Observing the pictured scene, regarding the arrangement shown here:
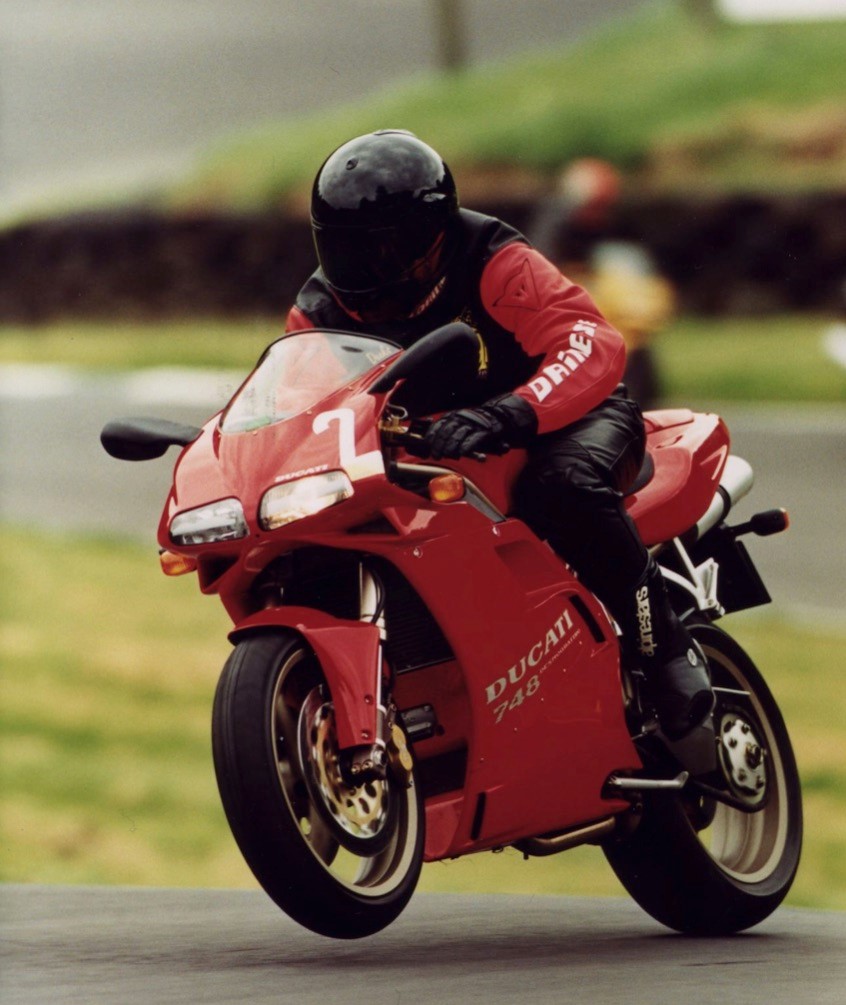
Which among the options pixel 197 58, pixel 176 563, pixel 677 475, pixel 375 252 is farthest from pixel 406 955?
pixel 197 58

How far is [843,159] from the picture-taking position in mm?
28734

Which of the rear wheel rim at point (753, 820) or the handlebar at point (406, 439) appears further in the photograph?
the rear wheel rim at point (753, 820)

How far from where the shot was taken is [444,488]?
523cm

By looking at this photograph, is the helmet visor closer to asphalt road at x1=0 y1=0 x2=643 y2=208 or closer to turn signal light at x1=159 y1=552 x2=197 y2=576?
turn signal light at x1=159 y1=552 x2=197 y2=576

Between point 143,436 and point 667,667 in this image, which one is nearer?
point 143,436

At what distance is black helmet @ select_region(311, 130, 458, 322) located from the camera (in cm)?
545

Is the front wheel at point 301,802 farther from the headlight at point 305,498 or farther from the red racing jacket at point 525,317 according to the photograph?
the red racing jacket at point 525,317

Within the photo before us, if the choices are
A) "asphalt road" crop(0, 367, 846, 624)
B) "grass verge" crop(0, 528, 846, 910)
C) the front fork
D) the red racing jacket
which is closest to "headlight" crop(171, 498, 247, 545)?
the front fork

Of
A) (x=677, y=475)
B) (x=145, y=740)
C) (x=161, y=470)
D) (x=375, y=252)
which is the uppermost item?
(x=161, y=470)

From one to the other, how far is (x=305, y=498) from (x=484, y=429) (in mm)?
432

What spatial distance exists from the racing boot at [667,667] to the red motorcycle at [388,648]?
0.04 metres

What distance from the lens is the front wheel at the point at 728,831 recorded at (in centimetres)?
623

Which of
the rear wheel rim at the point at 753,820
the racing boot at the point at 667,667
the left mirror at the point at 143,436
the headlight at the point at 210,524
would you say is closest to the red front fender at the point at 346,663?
the headlight at the point at 210,524

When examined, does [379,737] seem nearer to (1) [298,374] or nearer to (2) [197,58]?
(1) [298,374]
